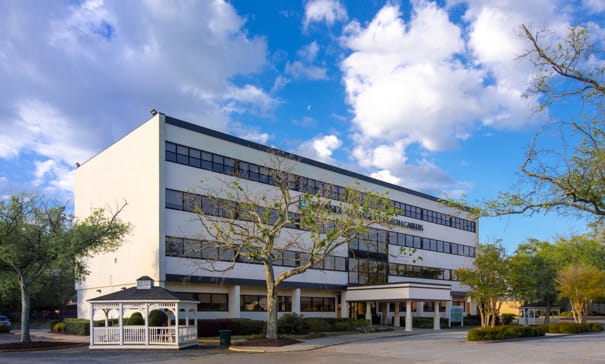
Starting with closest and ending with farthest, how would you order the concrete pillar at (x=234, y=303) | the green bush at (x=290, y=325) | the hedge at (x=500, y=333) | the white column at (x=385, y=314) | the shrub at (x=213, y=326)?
1. the hedge at (x=500, y=333)
2. the shrub at (x=213, y=326)
3. the green bush at (x=290, y=325)
4. the concrete pillar at (x=234, y=303)
5. the white column at (x=385, y=314)

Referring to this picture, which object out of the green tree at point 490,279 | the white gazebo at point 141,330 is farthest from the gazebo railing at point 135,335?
the green tree at point 490,279

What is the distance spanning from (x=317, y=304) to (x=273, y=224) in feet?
34.2

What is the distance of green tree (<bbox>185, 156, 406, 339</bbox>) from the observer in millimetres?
26766

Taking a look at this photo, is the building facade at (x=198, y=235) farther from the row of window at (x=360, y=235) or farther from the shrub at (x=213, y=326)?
the shrub at (x=213, y=326)

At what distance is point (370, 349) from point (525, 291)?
13875mm

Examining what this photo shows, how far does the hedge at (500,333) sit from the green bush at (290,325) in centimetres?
1081

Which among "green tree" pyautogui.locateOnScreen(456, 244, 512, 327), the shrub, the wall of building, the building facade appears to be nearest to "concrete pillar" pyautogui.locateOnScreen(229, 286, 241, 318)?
the building facade

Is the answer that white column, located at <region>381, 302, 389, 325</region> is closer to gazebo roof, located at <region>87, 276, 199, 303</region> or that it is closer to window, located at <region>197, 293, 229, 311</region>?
window, located at <region>197, 293, 229, 311</region>

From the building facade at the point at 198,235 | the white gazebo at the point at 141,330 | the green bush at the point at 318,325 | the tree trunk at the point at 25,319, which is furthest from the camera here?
the green bush at the point at 318,325

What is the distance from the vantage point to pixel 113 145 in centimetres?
4028

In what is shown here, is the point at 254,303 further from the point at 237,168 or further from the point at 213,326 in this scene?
the point at 237,168

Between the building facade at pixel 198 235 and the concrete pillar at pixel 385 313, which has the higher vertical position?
the building facade at pixel 198 235

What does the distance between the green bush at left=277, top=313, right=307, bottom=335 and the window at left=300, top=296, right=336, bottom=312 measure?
943 cm

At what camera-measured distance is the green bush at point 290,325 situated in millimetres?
33188
